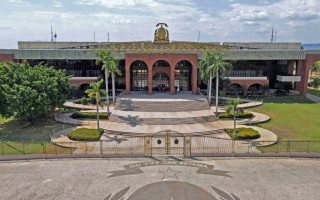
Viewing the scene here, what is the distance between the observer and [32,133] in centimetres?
3259

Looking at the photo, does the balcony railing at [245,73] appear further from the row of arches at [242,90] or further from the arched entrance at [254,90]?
the arched entrance at [254,90]

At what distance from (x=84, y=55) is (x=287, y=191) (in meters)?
45.9

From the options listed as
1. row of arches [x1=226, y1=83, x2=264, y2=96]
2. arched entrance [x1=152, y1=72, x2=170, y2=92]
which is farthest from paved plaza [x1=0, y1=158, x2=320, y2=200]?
row of arches [x1=226, y1=83, x2=264, y2=96]

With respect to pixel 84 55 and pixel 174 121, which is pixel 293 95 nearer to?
pixel 174 121

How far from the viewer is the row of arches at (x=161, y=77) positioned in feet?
181

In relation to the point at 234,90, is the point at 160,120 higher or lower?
lower

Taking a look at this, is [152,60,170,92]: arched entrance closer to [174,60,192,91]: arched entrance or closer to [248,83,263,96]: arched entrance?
[174,60,192,91]: arched entrance

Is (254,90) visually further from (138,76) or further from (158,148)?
(158,148)

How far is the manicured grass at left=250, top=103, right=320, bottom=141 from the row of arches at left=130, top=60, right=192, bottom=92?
1736cm

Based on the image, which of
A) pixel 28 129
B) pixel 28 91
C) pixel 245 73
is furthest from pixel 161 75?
pixel 28 129

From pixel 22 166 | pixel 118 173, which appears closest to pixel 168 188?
pixel 118 173

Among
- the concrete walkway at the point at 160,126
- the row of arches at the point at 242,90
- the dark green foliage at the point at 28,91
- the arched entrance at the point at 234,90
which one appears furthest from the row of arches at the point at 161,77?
the dark green foliage at the point at 28,91

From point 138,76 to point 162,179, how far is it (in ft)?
123

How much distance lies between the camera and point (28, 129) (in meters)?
34.1
